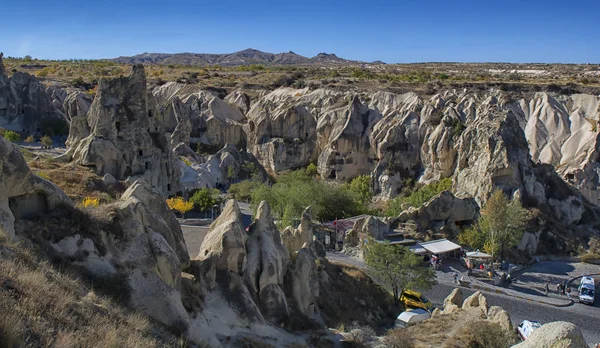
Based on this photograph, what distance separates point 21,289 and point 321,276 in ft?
31.0

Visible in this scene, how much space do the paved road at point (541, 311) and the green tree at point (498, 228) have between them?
11.2ft

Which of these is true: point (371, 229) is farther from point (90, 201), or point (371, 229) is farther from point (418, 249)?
point (90, 201)

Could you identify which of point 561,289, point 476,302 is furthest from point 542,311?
point 476,302

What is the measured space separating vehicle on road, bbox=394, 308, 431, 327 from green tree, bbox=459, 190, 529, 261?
24.8 feet

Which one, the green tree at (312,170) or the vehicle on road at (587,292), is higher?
the green tree at (312,170)

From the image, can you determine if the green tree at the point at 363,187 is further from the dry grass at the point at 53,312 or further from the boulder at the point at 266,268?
the dry grass at the point at 53,312

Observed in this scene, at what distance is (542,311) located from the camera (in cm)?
1736

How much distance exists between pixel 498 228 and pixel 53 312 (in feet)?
61.6

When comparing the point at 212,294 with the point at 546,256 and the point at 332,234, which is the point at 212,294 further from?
the point at 546,256

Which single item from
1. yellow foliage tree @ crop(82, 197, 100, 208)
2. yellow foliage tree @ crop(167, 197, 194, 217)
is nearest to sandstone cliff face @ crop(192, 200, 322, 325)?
yellow foliage tree @ crop(82, 197, 100, 208)

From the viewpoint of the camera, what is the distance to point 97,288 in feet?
25.2

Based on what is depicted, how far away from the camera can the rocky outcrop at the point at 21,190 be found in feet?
27.3

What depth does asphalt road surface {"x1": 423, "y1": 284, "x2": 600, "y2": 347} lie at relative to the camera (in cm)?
1642

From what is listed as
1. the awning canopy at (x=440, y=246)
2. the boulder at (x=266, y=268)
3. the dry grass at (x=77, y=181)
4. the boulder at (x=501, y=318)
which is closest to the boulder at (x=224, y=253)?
the boulder at (x=266, y=268)
